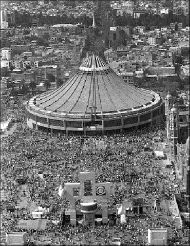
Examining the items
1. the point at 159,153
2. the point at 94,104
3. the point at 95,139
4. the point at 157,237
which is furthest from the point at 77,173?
the point at 94,104

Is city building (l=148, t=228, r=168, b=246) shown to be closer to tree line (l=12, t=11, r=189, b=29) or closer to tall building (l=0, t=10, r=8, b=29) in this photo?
tree line (l=12, t=11, r=189, b=29)

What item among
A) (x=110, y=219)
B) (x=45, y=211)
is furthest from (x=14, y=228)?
(x=110, y=219)

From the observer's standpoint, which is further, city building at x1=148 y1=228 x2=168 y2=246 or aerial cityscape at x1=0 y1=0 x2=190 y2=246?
aerial cityscape at x1=0 y1=0 x2=190 y2=246

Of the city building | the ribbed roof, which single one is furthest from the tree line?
the city building

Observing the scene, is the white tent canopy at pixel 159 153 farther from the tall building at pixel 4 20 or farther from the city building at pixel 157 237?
the tall building at pixel 4 20

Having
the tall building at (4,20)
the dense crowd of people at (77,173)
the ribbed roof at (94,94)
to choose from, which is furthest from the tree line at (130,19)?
the dense crowd of people at (77,173)

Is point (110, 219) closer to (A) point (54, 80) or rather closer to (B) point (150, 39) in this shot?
(A) point (54, 80)
